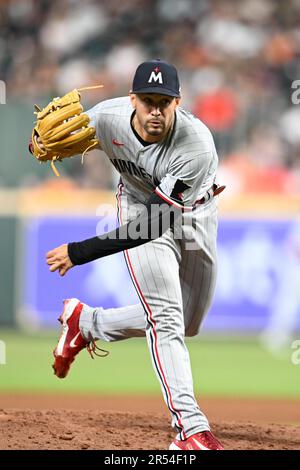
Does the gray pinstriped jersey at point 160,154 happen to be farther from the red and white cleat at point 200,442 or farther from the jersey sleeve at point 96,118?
the red and white cleat at point 200,442

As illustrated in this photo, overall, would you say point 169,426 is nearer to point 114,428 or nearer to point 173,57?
point 114,428

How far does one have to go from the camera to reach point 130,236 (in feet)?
12.3

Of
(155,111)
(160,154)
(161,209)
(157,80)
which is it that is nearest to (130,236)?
(161,209)

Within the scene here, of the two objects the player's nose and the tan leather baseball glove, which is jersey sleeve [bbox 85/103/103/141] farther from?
the player's nose

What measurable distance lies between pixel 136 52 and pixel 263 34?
1.62 m

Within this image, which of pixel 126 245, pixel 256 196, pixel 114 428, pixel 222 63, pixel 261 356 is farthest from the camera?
pixel 222 63

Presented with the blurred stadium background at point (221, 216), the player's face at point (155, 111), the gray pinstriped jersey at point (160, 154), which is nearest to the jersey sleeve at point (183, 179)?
the gray pinstriped jersey at point (160, 154)

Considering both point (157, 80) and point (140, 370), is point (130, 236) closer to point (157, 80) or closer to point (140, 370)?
point (157, 80)

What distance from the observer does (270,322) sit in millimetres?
8992

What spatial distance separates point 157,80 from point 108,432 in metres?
1.88

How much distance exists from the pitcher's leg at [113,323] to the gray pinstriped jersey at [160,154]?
2.21 ft

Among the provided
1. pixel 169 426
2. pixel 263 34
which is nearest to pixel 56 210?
pixel 263 34

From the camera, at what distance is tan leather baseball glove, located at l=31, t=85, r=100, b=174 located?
418 cm
